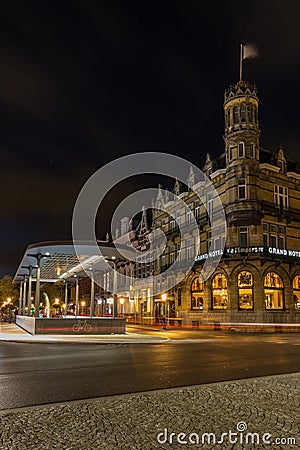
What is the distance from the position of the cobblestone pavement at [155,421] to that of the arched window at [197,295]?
141 feet

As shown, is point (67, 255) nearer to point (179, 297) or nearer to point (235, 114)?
point (235, 114)

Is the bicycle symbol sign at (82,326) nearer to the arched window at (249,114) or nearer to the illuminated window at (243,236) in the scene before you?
the illuminated window at (243,236)

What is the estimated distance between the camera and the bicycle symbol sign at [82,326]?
27625mm

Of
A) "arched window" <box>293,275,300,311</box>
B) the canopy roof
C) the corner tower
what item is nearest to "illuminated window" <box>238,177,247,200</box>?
the corner tower

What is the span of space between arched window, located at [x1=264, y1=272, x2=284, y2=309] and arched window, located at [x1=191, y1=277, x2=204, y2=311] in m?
8.50

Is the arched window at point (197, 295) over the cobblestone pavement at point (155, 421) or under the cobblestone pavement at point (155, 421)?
over

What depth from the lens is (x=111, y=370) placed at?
1216 cm

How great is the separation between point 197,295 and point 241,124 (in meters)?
20.6

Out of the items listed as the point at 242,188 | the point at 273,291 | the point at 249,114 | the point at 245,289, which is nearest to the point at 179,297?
the point at 245,289

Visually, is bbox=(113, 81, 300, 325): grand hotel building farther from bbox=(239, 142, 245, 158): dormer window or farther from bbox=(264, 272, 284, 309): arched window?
bbox=(239, 142, 245, 158): dormer window

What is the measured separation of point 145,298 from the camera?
219 ft

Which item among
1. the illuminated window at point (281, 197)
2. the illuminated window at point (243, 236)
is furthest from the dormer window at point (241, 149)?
the illuminated window at point (243, 236)

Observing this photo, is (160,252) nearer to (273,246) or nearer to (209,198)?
(209,198)

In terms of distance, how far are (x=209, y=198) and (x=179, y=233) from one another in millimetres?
8839
